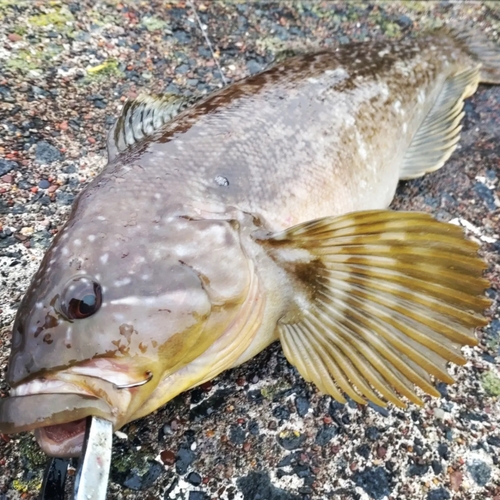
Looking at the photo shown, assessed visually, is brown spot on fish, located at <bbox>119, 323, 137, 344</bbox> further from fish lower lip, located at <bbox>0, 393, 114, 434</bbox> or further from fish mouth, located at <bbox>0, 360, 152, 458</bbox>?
fish lower lip, located at <bbox>0, 393, 114, 434</bbox>

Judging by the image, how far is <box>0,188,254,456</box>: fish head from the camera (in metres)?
1.66

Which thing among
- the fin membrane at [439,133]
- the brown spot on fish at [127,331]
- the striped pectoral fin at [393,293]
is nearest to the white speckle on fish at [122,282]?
the brown spot on fish at [127,331]

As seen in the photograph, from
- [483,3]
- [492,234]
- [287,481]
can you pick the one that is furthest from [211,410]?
[483,3]

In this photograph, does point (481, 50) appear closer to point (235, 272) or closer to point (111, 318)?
point (235, 272)

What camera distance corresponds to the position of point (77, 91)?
331 centimetres

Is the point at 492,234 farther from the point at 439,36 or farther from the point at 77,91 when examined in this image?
the point at 77,91

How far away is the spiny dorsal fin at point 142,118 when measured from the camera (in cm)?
250

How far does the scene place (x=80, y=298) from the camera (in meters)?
1.72

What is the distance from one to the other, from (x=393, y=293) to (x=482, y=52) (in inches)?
104

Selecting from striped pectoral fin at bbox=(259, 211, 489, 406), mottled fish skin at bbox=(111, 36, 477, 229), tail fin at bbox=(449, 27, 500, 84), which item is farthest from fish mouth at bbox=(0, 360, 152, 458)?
tail fin at bbox=(449, 27, 500, 84)

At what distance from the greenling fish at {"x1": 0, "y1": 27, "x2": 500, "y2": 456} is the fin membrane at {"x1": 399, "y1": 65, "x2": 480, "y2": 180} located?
58 cm

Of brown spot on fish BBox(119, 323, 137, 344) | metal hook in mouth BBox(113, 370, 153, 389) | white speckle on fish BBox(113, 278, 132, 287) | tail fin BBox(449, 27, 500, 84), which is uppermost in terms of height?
tail fin BBox(449, 27, 500, 84)

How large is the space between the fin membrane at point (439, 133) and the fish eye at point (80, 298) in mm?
2089

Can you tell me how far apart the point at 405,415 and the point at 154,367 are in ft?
3.92
